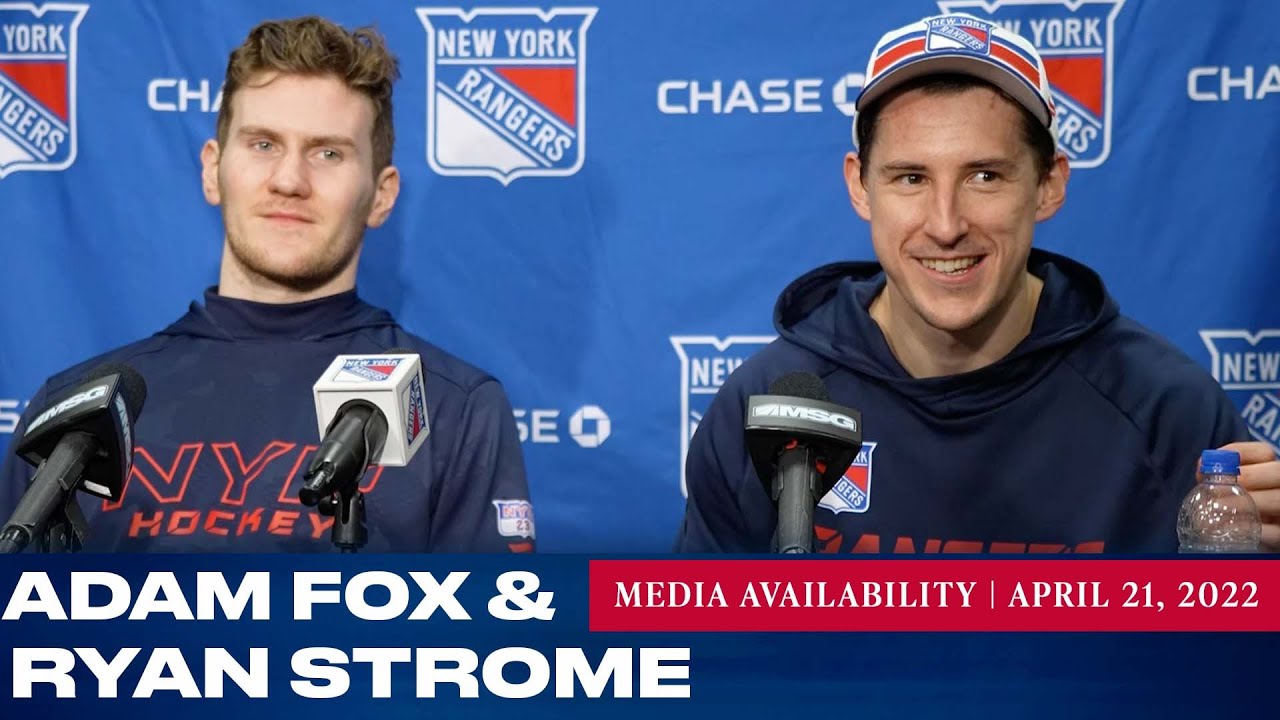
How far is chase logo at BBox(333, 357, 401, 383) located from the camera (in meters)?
1.55

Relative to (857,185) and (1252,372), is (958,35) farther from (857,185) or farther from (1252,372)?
(1252,372)

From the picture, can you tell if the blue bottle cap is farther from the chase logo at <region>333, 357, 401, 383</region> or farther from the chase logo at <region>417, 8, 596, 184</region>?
the chase logo at <region>417, 8, 596, 184</region>

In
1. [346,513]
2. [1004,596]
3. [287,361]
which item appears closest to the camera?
[1004,596]

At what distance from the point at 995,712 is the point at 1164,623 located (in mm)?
182

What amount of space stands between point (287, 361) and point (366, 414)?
113 centimetres

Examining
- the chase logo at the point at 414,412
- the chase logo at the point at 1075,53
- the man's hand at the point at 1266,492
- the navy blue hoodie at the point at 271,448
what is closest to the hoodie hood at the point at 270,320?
the navy blue hoodie at the point at 271,448

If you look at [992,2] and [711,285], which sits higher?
[992,2]

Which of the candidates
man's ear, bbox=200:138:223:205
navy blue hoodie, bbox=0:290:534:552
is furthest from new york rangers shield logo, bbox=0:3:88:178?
navy blue hoodie, bbox=0:290:534:552

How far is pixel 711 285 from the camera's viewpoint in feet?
9.02

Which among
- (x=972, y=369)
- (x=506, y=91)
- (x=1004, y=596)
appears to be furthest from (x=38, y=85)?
(x=1004, y=596)

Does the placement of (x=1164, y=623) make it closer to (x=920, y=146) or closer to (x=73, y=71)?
(x=920, y=146)

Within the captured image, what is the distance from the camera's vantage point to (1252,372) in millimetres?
2689

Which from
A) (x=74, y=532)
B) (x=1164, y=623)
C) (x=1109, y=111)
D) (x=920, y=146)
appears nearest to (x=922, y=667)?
(x=1164, y=623)

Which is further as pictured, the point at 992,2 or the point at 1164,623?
the point at 992,2
